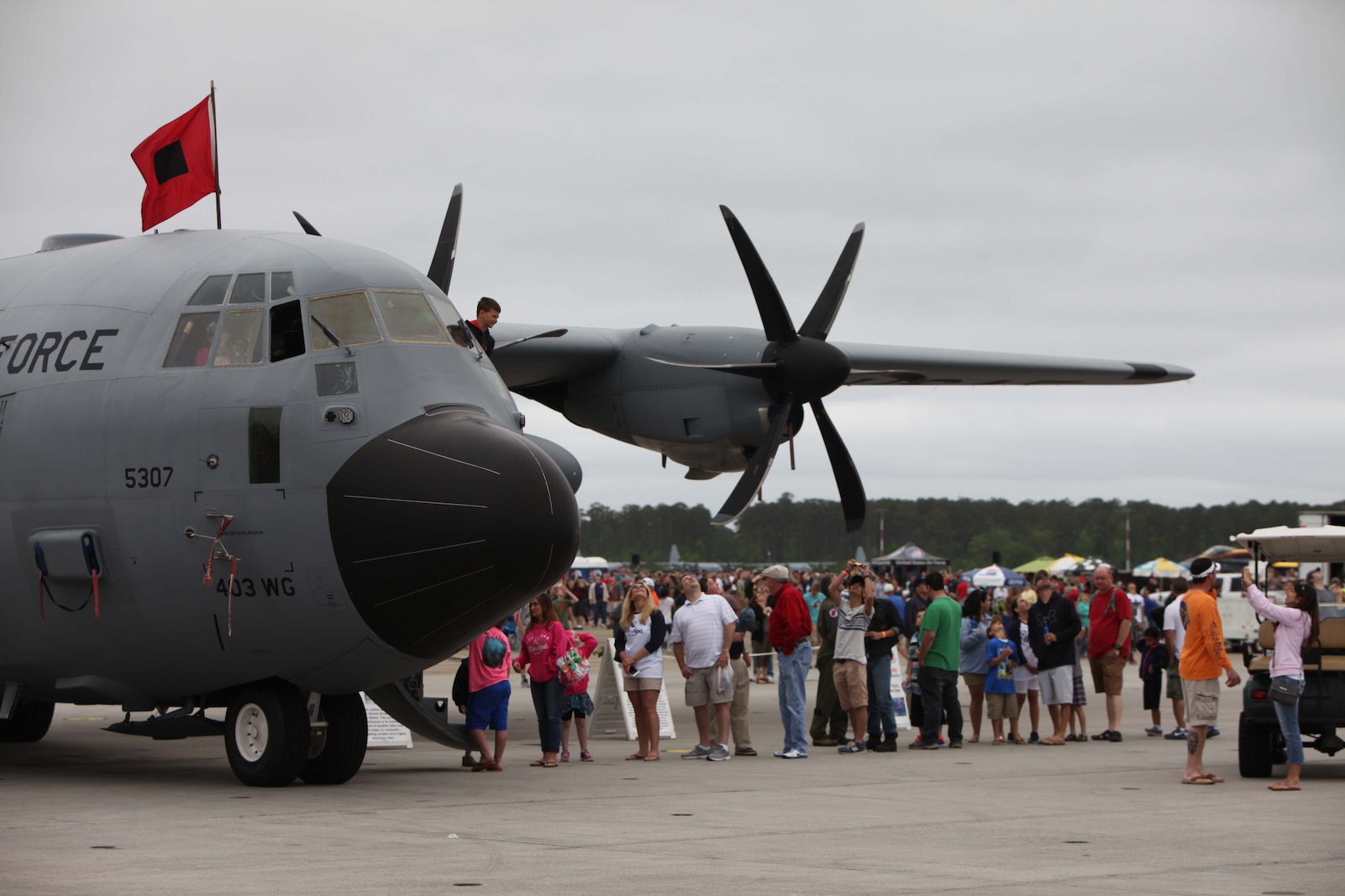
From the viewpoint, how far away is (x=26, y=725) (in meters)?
14.6

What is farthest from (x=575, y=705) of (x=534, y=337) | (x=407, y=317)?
(x=407, y=317)

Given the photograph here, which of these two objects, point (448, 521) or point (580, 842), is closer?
point (580, 842)

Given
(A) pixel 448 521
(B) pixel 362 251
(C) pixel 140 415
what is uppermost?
(B) pixel 362 251

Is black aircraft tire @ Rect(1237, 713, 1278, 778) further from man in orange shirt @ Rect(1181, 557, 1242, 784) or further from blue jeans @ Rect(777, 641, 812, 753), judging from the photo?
blue jeans @ Rect(777, 641, 812, 753)

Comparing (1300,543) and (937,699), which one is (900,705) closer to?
(937,699)

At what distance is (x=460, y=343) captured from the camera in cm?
1107

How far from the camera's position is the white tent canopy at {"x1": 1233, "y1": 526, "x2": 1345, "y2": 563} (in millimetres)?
12109

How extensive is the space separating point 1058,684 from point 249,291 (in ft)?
30.1

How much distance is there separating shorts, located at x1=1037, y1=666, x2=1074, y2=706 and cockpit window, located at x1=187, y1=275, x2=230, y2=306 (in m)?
9.16

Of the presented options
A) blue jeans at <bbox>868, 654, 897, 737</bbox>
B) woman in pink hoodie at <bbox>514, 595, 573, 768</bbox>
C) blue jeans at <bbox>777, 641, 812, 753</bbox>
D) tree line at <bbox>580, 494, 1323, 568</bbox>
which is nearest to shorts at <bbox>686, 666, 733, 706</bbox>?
blue jeans at <bbox>777, 641, 812, 753</bbox>

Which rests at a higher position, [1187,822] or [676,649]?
[676,649]

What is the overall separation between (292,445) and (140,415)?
1.24 meters

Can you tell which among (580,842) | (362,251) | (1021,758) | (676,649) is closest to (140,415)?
(362,251)

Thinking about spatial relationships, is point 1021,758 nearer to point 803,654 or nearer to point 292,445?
point 803,654
